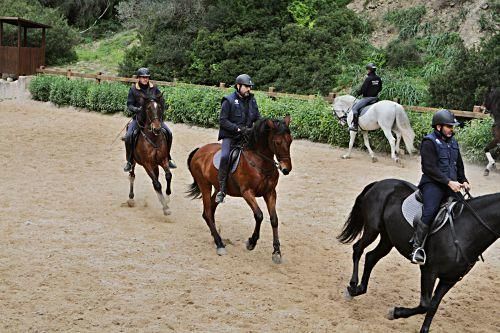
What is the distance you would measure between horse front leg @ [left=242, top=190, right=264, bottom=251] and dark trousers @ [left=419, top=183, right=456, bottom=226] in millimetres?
2575

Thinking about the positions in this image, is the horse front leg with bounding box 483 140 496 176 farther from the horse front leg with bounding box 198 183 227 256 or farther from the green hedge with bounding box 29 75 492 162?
the horse front leg with bounding box 198 183 227 256

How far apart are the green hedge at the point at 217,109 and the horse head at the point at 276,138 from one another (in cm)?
866

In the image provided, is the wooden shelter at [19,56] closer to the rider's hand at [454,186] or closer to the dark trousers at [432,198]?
the dark trousers at [432,198]

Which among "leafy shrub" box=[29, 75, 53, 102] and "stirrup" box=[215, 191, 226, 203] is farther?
"leafy shrub" box=[29, 75, 53, 102]

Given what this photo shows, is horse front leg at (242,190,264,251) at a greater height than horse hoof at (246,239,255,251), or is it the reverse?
horse front leg at (242,190,264,251)

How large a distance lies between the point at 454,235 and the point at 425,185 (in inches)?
23.9

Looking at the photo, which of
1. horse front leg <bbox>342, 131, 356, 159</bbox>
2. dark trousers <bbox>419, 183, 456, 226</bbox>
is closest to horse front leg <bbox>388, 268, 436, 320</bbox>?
dark trousers <bbox>419, 183, 456, 226</bbox>

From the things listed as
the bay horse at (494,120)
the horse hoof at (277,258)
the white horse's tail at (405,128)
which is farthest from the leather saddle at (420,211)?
the white horse's tail at (405,128)

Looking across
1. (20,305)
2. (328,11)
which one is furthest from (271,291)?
(328,11)

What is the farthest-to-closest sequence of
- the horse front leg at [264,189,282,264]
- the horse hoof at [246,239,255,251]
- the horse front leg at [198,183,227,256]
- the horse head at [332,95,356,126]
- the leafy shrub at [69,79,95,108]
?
1. the leafy shrub at [69,79,95,108]
2. the horse head at [332,95,356,126]
3. the horse front leg at [198,183,227,256]
4. the horse hoof at [246,239,255,251]
5. the horse front leg at [264,189,282,264]

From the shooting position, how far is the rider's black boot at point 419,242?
6008 millimetres

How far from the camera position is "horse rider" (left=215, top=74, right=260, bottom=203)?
28.0 ft

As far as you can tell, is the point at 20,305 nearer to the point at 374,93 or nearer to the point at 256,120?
the point at 256,120

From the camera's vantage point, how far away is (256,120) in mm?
8914
